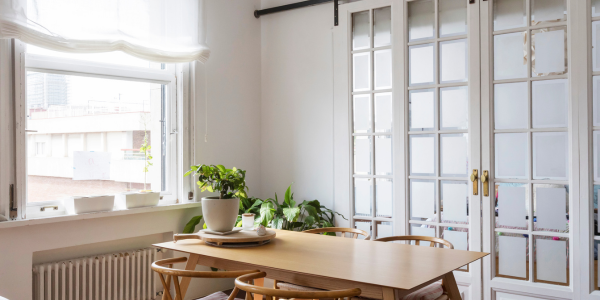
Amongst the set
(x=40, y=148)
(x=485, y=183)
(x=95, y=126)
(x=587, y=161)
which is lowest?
(x=485, y=183)

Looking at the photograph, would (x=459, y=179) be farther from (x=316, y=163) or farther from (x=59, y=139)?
(x=59, y=139)

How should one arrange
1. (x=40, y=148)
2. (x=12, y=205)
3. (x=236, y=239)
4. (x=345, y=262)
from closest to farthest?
1. (x=345, y=262)
2. (x=236, y=239)
3. (x=12, y=205)
4. (x=40, y=148)

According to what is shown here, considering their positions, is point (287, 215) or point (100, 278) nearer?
point (100, 278)

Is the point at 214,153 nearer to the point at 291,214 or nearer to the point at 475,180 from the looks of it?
the point at 291,214

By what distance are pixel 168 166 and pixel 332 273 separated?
91.7 inches

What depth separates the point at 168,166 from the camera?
3873mm

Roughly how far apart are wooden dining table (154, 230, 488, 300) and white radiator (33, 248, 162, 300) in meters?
1.04

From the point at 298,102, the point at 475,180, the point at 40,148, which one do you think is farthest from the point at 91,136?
the point at 475,180

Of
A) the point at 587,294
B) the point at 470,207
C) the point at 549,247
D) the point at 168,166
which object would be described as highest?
the point at 168,166

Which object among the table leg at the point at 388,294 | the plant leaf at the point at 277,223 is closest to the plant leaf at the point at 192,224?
the plant leaf at the point at 277,223

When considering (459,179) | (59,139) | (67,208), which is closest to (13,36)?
(59,139)

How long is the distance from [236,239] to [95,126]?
1622mm

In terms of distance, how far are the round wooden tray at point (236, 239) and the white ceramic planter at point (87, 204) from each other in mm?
1085

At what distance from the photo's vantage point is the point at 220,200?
8.63ft
